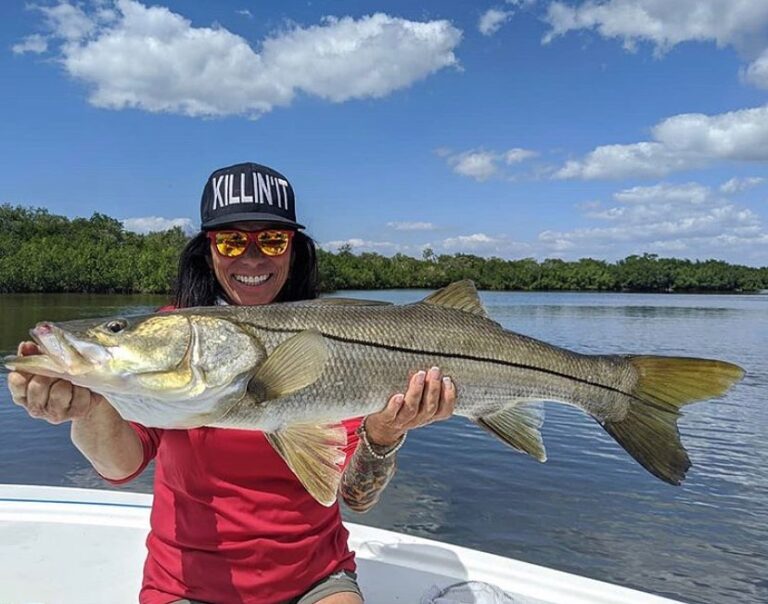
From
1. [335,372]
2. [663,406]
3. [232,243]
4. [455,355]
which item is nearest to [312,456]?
[335,372]

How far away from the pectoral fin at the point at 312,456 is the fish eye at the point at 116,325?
0.67 metres

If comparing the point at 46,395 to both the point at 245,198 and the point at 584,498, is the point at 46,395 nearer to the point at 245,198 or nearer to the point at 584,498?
the point at 245,198

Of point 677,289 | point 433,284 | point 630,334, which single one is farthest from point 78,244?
point 677,289

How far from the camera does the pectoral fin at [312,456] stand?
258 centimetres

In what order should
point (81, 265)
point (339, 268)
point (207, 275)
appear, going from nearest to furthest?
1. point (207, 275)
2. point (81, 265)
3. point (339, 268)

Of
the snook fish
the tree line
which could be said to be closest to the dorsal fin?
the snook fish

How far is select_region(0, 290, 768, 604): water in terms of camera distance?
27.6 feet

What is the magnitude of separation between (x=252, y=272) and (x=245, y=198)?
35cm

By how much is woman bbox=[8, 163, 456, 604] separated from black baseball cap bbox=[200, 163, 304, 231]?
0.01 metres

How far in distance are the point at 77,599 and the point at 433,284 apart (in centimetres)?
10999

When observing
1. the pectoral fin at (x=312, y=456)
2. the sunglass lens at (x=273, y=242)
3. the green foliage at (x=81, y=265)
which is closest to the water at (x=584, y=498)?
the pectoral fin at (x=312, y=456)

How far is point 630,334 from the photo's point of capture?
Answer: 3675cm

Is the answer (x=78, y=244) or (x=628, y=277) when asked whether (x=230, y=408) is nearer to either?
(x=78, y=244)

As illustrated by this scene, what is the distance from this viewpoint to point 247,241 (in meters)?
3.13
